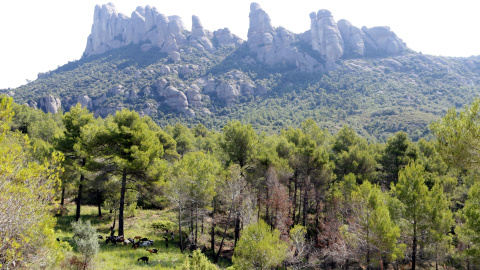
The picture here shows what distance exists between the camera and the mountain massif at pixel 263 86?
127375 millimetres

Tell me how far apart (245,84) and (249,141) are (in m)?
148

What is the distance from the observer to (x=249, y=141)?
2522 centimetres

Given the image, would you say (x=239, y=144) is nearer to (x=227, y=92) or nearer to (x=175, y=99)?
(x=175, y=99)

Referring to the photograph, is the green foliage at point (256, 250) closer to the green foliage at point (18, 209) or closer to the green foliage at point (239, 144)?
the green foliage at point (18, 209)

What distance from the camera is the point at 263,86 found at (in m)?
170

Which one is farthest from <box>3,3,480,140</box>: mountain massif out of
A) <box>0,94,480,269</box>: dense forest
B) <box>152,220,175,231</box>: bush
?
<box>152,220,175,231</box>: bush

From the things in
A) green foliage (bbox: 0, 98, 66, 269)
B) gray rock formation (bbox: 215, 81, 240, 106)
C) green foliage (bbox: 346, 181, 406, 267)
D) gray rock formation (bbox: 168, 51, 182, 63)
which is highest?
gray rock formation (bbox: 168, 51, 182, 63)

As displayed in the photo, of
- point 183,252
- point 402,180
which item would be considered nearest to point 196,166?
point 183,252

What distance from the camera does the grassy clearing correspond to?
14.9 m

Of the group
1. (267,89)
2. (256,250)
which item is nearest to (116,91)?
(267,89)

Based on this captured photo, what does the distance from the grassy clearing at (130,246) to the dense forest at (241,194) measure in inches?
19.5

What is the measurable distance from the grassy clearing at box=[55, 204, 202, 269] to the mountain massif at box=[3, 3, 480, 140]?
100.0 metres

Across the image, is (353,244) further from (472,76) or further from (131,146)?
(472,76)

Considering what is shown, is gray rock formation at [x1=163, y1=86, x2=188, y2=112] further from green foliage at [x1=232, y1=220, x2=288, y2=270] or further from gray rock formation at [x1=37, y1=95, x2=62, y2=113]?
green foliage at [x1=232, y1=220, x2=288, y2=270]
